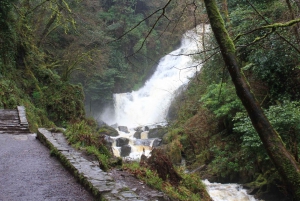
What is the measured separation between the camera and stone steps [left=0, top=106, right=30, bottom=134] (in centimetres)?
990

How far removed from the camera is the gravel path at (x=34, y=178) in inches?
174

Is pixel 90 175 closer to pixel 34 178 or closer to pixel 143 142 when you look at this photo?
pixel 34 178

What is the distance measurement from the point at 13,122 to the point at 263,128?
29.4 feet

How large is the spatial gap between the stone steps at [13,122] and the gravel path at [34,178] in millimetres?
2358

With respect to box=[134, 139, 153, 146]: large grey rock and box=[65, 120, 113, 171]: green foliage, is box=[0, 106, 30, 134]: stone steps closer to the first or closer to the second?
box=[65, 120, 113, 171]: green foliage

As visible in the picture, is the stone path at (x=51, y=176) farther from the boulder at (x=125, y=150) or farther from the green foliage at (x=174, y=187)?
the boulder at (x=125, y=150)

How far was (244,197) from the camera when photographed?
9.67m

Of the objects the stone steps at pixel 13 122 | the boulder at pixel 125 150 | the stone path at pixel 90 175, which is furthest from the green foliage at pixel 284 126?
the boulder at pixel 125 150

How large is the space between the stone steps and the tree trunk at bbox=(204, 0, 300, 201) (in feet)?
25.5

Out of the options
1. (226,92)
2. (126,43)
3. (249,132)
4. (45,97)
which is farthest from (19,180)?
(126,43)

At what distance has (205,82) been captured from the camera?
1806cm

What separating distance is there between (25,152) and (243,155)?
727 centimetres

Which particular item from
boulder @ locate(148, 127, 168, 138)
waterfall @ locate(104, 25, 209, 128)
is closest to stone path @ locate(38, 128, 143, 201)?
boulder @ locate(148, 127, 168, 138)

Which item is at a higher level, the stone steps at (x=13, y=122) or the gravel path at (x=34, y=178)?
the stone steps at (x=13, y=122)
